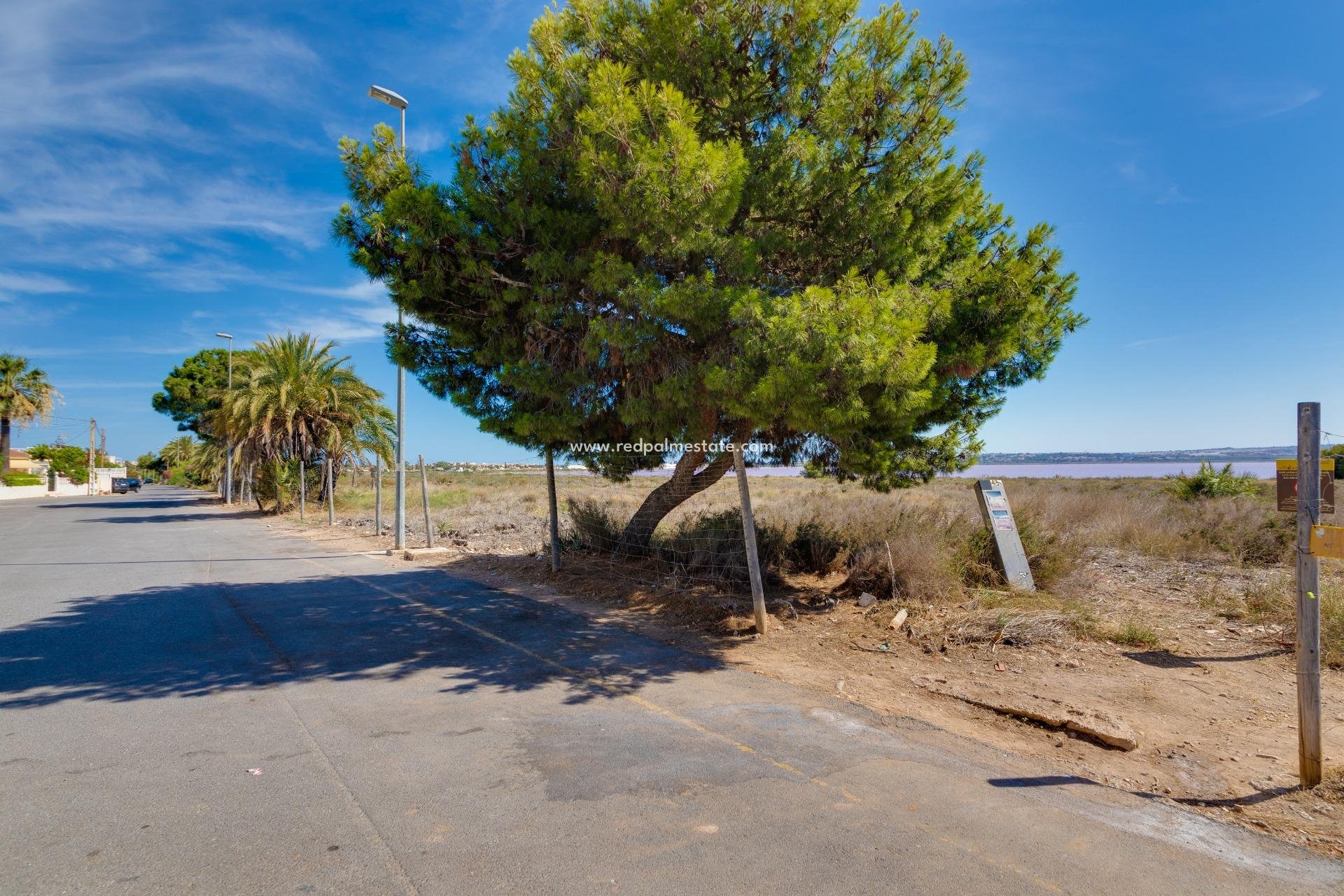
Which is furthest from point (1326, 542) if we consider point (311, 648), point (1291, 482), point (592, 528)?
point (592, 528)

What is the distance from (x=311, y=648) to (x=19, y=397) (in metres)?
65.1

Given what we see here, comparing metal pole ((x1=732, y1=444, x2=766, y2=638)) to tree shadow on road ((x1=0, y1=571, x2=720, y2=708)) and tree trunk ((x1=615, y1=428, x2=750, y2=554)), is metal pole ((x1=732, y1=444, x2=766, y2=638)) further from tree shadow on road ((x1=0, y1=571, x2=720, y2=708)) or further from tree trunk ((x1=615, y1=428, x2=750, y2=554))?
tree trunk ((x1=615, y1=428, x2=750, y2=554))

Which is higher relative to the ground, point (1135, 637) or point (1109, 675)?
point (1135, 637)

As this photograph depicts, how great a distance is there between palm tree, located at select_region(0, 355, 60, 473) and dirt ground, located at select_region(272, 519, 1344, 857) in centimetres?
6298

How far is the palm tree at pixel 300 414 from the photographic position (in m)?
28.0

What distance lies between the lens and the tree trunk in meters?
10.8

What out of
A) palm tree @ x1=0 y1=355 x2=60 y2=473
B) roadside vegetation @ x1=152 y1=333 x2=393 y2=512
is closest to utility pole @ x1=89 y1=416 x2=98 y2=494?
palm tree @ x1=0 y1=355 x2=60 y2=473

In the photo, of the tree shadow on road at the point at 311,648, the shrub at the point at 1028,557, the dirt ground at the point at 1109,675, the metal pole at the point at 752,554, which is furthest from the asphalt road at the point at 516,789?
the shrub at the point at 1028,557

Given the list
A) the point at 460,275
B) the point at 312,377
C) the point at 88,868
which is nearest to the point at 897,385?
the point at 460,275

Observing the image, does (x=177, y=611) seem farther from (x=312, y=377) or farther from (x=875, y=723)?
(x=312, y=377)

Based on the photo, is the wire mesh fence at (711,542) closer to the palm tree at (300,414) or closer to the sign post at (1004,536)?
the sign post at (1004,536)

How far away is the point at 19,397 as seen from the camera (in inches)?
2137

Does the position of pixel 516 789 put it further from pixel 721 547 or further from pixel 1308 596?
pixel 721 547

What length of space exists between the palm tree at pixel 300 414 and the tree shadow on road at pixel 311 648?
19.1m
